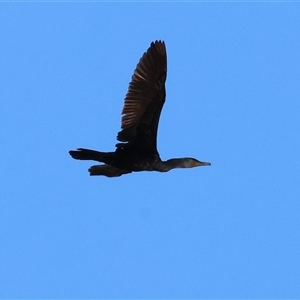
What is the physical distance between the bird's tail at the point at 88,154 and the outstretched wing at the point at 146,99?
0.46 meters

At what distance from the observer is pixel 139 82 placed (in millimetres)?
27312

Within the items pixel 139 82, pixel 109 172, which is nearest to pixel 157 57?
pixel 139 82

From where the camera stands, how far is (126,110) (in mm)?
27500

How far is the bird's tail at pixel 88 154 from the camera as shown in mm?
27078

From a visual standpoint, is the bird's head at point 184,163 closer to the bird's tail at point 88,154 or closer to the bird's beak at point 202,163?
the bird's beak at point 202,163

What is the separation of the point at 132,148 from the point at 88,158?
2.98ft

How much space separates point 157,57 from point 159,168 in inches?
81.5

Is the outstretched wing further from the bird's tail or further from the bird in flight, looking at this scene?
the bird's tail

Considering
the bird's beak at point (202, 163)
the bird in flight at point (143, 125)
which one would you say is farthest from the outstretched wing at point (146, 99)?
the bird's beak at point (202, 163)

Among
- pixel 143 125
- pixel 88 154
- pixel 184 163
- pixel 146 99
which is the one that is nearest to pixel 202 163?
pixel 184 163

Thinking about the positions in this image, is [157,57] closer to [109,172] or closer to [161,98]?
[161,98]

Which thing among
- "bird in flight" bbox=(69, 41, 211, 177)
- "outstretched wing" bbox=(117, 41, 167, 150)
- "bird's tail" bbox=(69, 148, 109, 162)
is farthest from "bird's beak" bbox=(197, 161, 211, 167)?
"bird's tail" bbox=(69, 148, 109, 162)

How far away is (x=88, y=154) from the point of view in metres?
27.2

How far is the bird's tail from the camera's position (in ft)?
88.8
